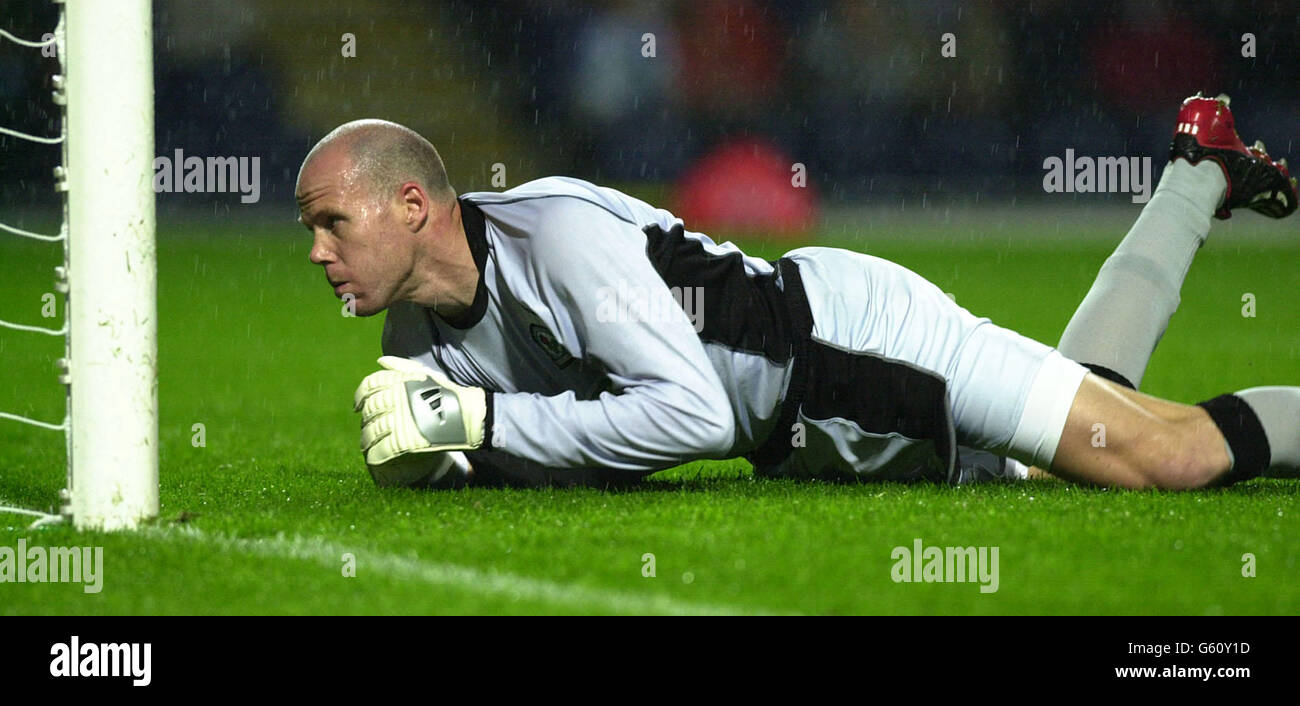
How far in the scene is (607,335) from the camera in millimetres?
3602

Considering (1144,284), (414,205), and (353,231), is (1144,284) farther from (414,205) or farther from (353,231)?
(353,231)

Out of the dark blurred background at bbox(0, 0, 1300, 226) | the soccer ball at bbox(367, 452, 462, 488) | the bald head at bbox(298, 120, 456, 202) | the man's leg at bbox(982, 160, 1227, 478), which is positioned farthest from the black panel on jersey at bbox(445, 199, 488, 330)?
the dark blurred background at bbox(0, 0, 1300, 226)

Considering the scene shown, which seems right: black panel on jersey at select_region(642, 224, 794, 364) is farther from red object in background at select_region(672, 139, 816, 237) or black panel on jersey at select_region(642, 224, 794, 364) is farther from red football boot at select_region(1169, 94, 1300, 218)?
red object in background at select_region(672, 139, 816, 237)

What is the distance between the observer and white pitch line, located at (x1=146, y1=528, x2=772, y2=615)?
278 cm

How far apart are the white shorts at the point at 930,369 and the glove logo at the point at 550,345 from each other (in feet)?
2.18

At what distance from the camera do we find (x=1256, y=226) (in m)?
17.5

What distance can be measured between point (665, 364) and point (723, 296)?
0.37 meters

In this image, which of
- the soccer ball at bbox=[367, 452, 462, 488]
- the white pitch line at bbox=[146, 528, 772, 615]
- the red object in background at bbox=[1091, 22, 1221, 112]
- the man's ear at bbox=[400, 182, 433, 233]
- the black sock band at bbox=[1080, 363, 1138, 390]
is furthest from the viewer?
the red object in background at bbox=[1091, 22, 1221, 112]

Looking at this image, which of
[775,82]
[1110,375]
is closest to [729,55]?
[775,82]

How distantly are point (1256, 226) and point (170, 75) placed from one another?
1282 centimetres

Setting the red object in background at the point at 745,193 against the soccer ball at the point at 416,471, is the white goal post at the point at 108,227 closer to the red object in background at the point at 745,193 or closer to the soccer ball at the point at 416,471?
the soccer ball at the point at 416,471

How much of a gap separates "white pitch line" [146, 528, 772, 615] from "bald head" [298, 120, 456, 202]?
908 millimetres
